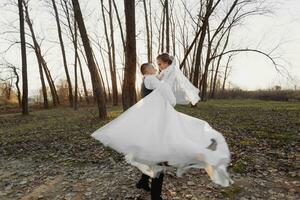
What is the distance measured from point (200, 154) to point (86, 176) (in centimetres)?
379

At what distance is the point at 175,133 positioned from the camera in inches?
A: 170

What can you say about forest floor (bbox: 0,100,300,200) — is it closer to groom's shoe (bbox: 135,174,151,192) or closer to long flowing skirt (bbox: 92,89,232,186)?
groom's shoe (bbox: 135,174,151,192)

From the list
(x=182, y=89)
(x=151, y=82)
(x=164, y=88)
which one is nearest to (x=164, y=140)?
(x=164, y=88)

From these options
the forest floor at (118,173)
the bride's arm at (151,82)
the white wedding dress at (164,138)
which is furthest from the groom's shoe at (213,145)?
the forest floor at (118,173)

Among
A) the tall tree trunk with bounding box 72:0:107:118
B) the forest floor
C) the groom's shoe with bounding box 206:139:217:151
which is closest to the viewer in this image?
the groom's shoe with bounding box 206:139:217:151

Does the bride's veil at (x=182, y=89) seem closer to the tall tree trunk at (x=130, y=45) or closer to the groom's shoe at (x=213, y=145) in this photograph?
the groom's shoe at (x=213, y=145)

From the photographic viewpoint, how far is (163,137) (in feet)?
14.1

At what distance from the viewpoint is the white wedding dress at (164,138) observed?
4.12 meters

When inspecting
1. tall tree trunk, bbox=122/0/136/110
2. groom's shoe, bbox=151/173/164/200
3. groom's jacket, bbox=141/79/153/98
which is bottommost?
groom's shoe, bbox=151/173/164/200

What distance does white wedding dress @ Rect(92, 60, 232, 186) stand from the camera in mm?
4125

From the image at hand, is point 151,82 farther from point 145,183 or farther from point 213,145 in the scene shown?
point 145,183

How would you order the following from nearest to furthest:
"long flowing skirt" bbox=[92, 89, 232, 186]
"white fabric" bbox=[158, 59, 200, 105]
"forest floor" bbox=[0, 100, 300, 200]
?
"long flowing skirt" bbox=[92, 89, 232, 186] < "white fabric" bbox=[158, 59, 200, 105] < "forest floor" bbox=[0, 100, 300, 200]

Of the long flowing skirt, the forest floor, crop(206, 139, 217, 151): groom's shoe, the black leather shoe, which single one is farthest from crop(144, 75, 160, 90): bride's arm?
the forest floor

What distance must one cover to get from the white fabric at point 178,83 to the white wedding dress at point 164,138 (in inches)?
0.7
